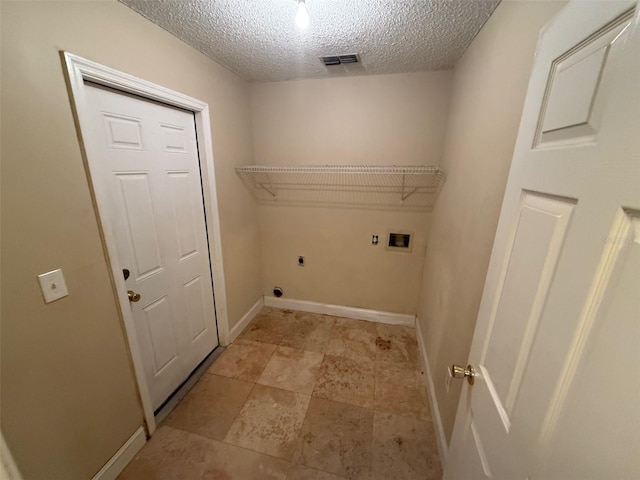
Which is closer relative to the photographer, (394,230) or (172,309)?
(172,309)

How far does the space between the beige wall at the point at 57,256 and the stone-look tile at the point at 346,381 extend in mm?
1227

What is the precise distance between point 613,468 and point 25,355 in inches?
65.7

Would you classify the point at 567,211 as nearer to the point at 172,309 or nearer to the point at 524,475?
the point at 524,475

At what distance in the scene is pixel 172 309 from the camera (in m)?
1.77

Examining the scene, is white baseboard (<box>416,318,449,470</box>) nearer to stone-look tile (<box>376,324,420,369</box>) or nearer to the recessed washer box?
stone-look tile (<box>376,324,420,369</box>)

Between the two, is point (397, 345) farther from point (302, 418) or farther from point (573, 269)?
Result: point (573, 269)

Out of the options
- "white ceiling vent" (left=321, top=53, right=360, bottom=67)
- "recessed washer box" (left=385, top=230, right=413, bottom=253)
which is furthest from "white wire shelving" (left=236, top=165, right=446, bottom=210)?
"white ceiling vent" (left=321, top=53, right=360, bottom=67)

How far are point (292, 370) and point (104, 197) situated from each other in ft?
5.79

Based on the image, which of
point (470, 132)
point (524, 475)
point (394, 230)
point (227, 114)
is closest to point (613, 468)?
point (524, 475)

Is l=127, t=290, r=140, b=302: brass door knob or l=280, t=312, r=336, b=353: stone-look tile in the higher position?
l=127, t=290, r=140, b=302: brass door knob

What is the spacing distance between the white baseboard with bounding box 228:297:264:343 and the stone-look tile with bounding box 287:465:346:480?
124 centimetres

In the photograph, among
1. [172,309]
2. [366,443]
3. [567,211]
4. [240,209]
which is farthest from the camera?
[240,209]

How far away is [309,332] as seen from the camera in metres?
2.55

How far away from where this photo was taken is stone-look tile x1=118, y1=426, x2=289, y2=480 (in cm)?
136
